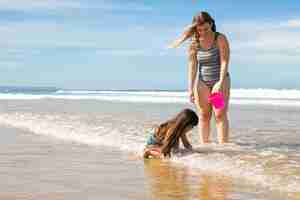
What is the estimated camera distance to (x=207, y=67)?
26.1ft

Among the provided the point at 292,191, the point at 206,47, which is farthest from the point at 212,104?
the point at 292,191

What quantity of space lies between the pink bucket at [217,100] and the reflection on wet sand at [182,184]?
5.27ft

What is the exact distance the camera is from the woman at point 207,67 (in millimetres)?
7660

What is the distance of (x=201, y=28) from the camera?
7652mm

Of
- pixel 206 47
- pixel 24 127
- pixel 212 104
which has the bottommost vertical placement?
pixel 24 127

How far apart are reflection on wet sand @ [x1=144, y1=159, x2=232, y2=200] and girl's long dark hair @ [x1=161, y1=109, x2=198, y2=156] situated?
0.65m

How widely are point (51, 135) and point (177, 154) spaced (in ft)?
12.2

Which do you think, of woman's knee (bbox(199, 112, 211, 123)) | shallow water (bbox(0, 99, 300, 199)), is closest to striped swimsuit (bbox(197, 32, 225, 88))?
woman's knee (bbox(199, 112, 211, 123))

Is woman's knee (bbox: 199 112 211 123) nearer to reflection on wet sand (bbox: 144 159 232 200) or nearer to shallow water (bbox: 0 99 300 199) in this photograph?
shallow water (bbox: 0 99 300 199)

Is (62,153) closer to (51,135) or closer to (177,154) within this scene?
(177,154)

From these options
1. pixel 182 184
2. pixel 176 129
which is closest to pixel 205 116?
Result: pixel 176 129

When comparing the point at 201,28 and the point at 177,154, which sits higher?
the point at 201,28

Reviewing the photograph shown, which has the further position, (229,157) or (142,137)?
(142,137)

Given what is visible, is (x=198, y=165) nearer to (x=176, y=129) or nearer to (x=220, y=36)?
(x=176, y=129)
